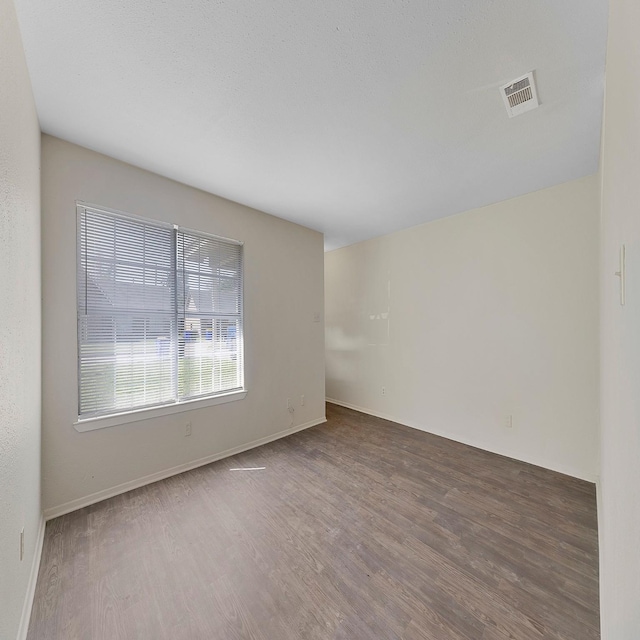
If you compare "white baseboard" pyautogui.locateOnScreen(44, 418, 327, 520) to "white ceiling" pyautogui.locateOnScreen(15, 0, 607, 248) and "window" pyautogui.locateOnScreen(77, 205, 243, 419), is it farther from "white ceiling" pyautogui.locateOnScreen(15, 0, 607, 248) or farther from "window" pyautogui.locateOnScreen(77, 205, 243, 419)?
"white ceiling" pyautogui.locateOnScreen(15, 0, 607, 248)

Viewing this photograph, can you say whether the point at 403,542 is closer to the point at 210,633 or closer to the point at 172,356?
the point at 210,633

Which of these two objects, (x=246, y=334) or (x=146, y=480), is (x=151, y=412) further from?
(x=246, y=334)

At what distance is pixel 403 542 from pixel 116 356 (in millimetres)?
2466

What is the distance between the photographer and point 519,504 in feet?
6.84

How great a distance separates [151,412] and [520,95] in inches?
134

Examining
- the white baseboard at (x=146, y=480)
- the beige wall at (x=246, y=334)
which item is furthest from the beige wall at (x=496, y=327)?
the white baseboard at (x=146, y=480)

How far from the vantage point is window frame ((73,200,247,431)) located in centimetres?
208

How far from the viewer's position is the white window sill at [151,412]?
2092 millimetres

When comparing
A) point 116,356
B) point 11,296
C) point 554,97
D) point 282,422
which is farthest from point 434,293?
point 11,296

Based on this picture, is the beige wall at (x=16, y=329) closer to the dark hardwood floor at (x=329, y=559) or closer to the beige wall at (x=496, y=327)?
the dark hardwood floor at (x=329, y=559)

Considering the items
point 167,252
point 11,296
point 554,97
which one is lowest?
point 11,296

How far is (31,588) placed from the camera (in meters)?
1.38

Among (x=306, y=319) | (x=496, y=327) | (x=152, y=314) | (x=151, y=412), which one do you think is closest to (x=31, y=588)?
(x=151, y=412)

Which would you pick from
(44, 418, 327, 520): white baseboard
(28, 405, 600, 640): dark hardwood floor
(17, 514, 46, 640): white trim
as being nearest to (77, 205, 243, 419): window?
(44, 418, 327, 520): white baseboard
